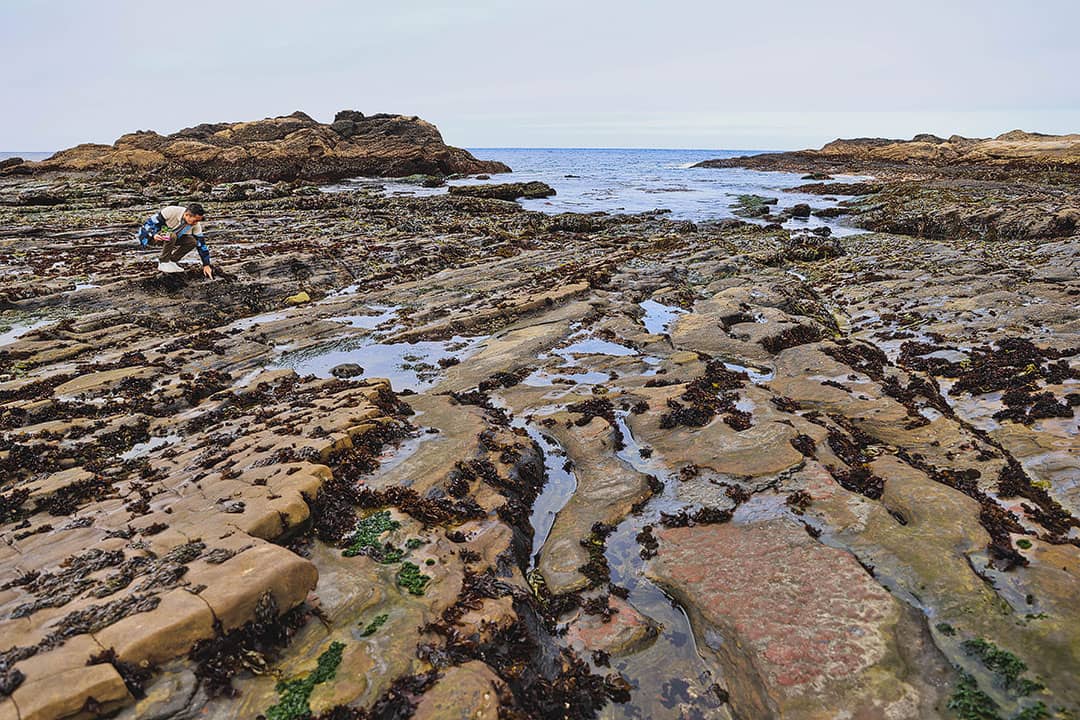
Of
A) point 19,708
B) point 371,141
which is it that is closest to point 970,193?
point 19,708

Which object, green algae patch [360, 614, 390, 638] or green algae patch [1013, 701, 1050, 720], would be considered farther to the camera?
green algae patch [360, 614, 390, 638]

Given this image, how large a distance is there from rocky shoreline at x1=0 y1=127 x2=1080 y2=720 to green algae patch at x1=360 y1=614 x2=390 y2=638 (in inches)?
1.2

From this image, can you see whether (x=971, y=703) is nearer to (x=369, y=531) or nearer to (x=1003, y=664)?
(x=1003, y=664)

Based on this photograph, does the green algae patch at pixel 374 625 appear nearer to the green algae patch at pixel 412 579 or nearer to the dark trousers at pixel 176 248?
the green algae patch at pixel 412 579

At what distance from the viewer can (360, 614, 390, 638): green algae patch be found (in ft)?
18.3

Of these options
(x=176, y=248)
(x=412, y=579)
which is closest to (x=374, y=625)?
(x=412, y=579)

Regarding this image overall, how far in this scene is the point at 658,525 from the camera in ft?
26.9

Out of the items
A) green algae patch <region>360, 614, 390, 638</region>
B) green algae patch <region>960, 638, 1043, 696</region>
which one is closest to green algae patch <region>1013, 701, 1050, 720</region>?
green algae patch <region>960, 638, 1043, 696</region>

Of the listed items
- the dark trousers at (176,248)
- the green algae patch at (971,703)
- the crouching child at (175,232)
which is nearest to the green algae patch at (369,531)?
the green algae patch at (971,703)

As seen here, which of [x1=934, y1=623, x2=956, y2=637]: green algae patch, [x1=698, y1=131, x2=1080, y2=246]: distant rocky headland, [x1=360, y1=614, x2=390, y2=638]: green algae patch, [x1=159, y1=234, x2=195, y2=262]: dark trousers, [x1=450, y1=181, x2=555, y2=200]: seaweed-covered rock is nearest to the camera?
[x1=360, y1=614, x2=390, y2=638]: green algae patch

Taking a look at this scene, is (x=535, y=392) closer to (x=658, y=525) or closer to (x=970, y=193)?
(x=658, y=525)

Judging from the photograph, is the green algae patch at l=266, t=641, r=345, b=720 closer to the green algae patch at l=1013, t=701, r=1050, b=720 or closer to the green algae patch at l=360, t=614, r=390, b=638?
the green algae patch at l=360, t=614, r=390, b=638

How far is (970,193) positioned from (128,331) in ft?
Answer: 197

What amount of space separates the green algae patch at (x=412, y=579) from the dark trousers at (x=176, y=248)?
17800 mm
